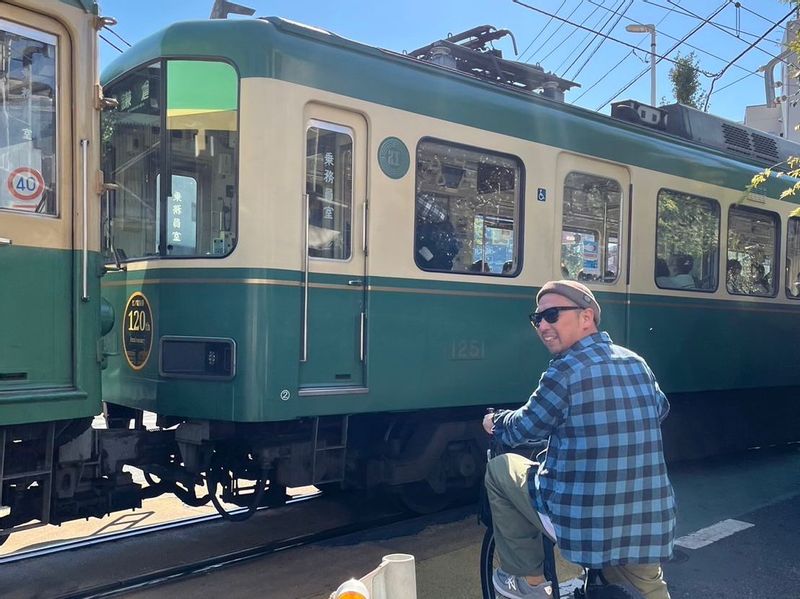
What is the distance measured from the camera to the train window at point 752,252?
7445 mm

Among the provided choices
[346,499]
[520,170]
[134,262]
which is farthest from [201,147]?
[346,499]

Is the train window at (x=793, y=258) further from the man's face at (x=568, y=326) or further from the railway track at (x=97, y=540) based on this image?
the railway track at (x=97, y=540)

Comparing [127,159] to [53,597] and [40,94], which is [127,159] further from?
[53,597]

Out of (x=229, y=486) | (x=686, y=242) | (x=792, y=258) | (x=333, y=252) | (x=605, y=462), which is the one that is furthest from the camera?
(x=792, y=258)

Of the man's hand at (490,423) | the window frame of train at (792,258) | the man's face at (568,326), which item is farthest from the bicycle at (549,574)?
the window frame of train at (792,258)

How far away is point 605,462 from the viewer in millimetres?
2816

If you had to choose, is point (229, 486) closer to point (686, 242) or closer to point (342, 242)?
point (342, 242)

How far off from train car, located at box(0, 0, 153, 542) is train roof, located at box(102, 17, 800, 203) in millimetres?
775

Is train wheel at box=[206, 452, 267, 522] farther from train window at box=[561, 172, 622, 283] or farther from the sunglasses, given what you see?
train window at box=[561, 172, 622, 283]

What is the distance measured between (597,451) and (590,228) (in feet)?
11.9

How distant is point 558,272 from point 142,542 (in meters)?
3.61

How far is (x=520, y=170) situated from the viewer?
5.54m

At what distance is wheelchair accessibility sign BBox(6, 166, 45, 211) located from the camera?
3.54 meters

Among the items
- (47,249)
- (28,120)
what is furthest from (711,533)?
(28,120)
